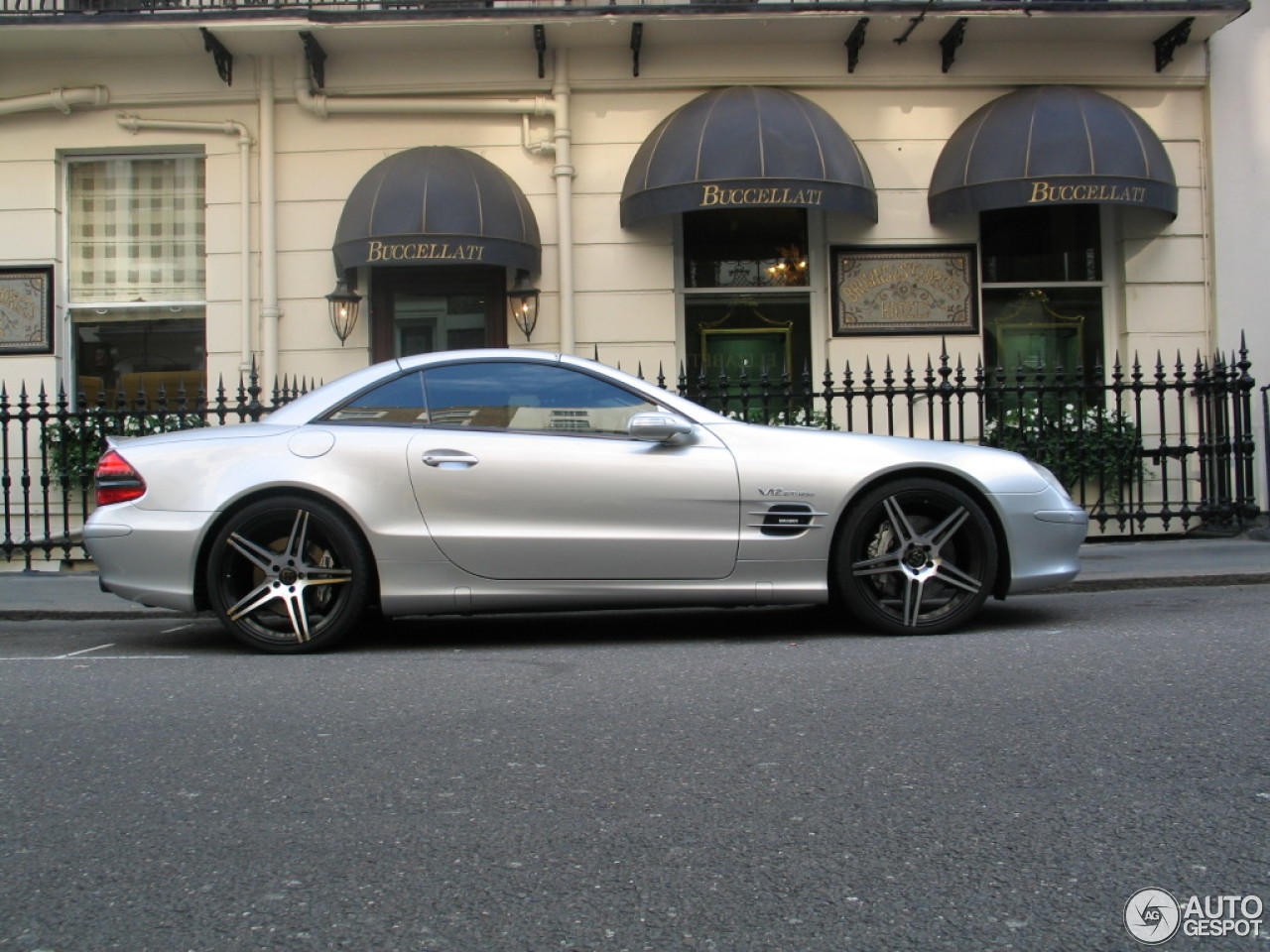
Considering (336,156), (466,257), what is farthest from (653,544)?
(336,156)

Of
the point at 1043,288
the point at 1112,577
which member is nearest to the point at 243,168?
the point at 1043,288

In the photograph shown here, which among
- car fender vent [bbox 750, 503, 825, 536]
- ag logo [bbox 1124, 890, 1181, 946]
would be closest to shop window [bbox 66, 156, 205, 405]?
car fender vent [bbox 750, 503, 825, 536]

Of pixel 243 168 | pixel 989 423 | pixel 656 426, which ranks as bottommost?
pixel 656 426

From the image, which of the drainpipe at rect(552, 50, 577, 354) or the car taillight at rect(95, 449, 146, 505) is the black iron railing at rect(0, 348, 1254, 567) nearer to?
the drainpipe at rect(552, 50, 577, 354)

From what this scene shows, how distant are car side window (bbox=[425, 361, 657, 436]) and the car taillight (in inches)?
55.5

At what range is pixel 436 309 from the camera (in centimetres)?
1201

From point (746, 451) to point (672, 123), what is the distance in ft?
21.3

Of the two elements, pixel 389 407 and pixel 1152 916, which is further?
pixel 389 407

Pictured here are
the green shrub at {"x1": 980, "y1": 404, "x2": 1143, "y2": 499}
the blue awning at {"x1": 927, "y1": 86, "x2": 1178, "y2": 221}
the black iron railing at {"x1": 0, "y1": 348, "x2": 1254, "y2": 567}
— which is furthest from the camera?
the blue awning at {"x1": 927, "y1": 86, "x2": 1178, "y2": 221}

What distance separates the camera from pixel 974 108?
11836 mm

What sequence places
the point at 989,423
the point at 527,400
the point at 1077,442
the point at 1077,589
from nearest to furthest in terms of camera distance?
the point at 527,400 < the point at 1077,589 < the point at 1077,442 < the point at 989,423

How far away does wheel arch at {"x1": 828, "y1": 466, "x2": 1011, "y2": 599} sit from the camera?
5.71 meters

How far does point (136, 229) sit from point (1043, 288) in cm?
919

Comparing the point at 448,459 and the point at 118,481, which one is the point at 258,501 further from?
the point at 448,459
